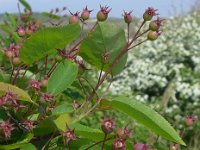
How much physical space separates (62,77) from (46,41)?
84 mm

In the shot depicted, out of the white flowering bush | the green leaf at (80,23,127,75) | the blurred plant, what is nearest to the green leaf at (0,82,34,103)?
the blurred plant

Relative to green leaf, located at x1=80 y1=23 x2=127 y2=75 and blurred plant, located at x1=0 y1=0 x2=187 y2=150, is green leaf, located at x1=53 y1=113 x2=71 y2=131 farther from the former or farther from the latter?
green leaf, located at x1=80 y1=23 x2=127 y2=75

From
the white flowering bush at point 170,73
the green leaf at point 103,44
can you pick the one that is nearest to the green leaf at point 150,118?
the green leaf at point 103,44

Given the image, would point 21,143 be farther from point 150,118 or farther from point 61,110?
point 150,118

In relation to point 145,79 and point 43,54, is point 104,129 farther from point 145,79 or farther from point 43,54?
point 145,79

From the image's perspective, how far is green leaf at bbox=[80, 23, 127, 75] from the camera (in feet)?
3.03

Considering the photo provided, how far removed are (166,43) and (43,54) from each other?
702 cm

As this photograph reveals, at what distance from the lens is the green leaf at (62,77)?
0.95 meters

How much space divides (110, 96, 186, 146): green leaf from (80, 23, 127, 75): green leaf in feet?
0.34

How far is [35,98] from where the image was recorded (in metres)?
0.93

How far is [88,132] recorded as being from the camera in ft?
2.89

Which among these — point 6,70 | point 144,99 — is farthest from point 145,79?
point 6,70

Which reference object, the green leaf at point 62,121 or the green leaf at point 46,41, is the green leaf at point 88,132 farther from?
the green leaf at point 46,41

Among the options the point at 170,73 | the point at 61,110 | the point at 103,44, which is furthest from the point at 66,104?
the point at 170,73
